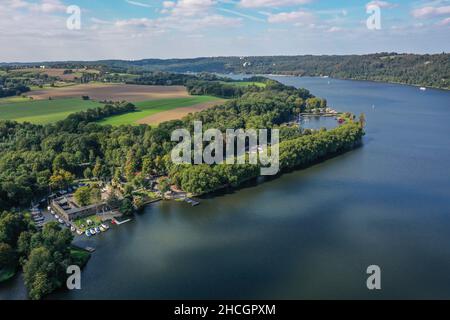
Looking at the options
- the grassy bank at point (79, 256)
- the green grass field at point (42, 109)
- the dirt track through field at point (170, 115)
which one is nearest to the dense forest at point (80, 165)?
the grassy bank at point (79, 256)

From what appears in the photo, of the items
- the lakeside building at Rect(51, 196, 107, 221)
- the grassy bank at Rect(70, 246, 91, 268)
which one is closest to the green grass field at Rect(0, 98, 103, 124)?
the lakeside building at Rect(51, 196, 107, 221)

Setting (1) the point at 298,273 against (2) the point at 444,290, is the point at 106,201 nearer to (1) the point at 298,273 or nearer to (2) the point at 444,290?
(1) the point at 298,273

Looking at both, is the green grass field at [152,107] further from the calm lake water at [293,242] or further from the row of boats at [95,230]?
the row of boats at [95,230]

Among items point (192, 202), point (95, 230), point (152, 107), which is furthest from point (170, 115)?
point (95, 230)

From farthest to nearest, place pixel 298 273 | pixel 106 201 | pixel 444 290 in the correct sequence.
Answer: pixel 106 201
pixel 298 273
pixel 444 290

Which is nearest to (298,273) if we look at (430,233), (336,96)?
(430,233)

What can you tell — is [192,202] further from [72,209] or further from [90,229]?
[72,209]

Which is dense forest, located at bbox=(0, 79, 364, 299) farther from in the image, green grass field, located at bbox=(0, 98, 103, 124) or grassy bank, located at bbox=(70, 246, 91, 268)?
green grass field, located at bbox=(0, 98, 103, 124)
